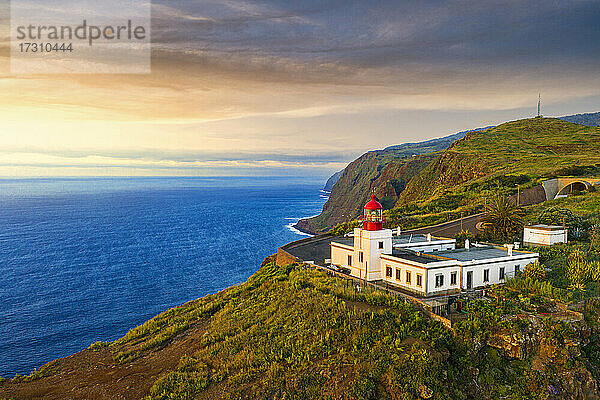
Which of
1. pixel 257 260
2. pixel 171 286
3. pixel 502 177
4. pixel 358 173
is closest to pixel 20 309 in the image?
pixel 171 286

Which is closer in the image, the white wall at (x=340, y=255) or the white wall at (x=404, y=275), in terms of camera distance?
the white wall at (x=404, y=275)

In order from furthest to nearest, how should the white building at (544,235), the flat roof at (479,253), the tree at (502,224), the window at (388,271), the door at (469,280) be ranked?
the tree at (502,224) → the white building at (544,235) → the flat roof at (479,253) → the window at (388,271) → the door at (469,280)

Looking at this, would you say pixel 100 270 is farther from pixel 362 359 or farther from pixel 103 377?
pixel 362 359

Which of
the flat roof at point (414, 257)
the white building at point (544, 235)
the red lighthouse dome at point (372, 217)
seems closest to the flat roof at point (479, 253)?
the flat roof at point (414, 257)

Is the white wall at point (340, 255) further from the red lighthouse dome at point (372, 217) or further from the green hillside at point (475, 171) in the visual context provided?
the green hillside at point (475, 171)

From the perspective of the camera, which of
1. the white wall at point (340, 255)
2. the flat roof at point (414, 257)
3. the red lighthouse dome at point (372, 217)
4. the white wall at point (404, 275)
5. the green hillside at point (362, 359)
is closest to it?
the green hillside at point (362, 359)

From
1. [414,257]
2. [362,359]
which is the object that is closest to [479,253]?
[414,257]

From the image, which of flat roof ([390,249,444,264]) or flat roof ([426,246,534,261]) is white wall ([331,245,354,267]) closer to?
flat roof ([390,249,444,264])

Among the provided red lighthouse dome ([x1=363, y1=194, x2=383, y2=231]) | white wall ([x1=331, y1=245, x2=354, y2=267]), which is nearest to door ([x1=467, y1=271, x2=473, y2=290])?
red lighthouse dome ([x1=363, y1=194, x2=383, y2=231])
